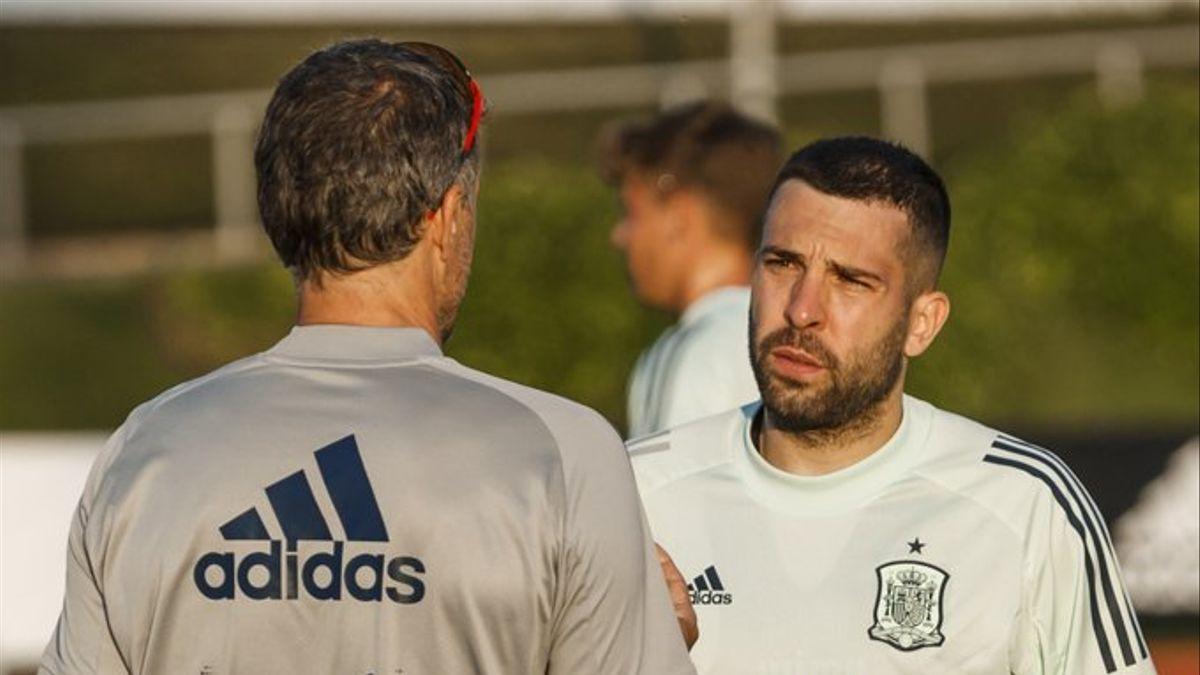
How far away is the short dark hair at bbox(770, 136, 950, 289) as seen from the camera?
4004mm

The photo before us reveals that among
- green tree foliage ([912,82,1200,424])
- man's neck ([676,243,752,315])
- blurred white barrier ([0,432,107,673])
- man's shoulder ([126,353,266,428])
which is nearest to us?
man's shoulder ([126,353,266,428])

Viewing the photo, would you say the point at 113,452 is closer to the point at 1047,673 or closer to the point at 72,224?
the point at 1047,673

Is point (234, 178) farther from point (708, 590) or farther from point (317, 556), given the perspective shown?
point (317, 556)

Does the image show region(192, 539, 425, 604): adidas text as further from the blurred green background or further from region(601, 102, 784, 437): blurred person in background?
the blurred green background

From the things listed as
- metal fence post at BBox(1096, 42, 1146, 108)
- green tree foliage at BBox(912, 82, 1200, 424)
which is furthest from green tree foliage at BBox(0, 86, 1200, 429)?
metal fence post at BBox(1096, 42, 1146, 108)

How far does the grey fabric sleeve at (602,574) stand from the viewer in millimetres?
2691

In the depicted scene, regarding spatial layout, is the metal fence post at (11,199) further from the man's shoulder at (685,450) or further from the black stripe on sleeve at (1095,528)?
the black stripe on sleeve at (1095,528)

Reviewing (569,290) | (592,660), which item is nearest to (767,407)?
(592,660)

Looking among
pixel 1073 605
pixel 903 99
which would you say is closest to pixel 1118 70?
pixel 903 99

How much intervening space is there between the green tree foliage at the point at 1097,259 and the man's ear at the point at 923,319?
11.2 metres

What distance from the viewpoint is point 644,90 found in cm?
1828

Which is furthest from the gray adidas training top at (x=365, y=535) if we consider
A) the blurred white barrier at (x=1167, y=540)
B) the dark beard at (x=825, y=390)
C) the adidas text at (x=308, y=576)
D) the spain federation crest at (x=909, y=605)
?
the blurred white barrier at (x=1167, y=540)

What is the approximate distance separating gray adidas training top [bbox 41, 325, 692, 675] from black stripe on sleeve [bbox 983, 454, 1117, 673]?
1.17 metres

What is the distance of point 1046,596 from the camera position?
3727 mm
